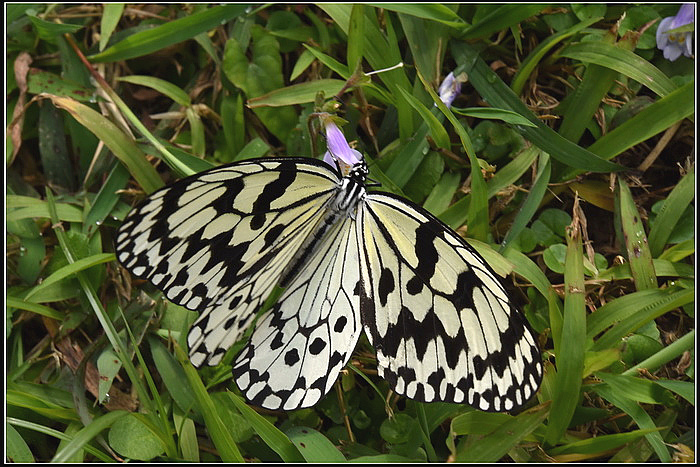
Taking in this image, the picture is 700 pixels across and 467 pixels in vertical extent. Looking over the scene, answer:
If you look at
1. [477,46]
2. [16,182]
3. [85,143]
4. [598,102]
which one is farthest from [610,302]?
[16,182]

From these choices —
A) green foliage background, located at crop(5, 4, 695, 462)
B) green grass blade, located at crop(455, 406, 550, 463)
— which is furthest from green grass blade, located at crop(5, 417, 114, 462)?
green grass blade, located at crop(455, 406, 550, 463)

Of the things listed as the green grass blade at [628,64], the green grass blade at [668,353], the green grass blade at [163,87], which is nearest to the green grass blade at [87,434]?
the green grass blade at [163,87]

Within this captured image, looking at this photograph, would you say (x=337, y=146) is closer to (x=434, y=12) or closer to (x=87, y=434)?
(x=434, y=12)

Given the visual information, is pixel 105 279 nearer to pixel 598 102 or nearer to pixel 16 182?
pixel 16 182

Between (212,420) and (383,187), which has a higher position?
(383,187)

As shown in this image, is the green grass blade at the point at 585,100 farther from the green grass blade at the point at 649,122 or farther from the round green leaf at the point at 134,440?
the round green leaf at the point at 134,440

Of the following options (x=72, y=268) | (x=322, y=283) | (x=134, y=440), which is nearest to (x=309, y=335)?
(x=322, y=283)

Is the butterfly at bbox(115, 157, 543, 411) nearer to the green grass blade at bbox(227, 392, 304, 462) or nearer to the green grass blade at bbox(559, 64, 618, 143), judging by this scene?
the green grass blade at bbox(227, 392, 304, 462)
